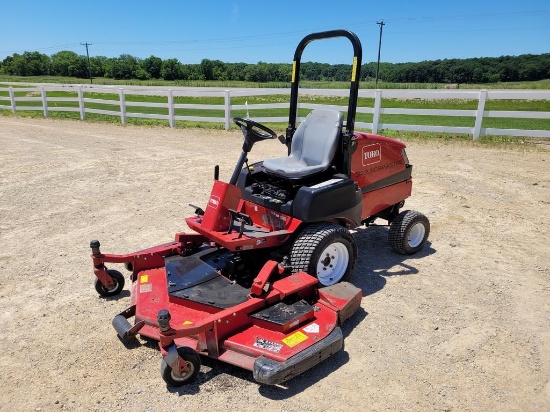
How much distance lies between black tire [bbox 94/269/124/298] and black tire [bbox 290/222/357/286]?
1.61 metres

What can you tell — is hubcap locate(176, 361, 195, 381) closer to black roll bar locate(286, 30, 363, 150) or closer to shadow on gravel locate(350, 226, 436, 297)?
shadow on gravel locate(350, 226, 436, 297)

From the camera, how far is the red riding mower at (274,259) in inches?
114

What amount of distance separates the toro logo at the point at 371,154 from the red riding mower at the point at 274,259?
1cm

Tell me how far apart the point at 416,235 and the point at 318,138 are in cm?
180

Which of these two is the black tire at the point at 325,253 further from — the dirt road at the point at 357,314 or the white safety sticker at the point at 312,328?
the white safety sticker at the point at 312,328

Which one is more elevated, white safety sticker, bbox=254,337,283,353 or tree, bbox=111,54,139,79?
tree, bbox=111,54,139,79

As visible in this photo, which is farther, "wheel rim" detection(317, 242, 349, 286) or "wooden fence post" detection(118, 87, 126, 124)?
"wooden fence post" detection(118, 87, 126, 124)

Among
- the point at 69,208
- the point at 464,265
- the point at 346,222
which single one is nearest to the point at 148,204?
the point at 69,208

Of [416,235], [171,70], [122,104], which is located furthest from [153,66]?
[416,235]

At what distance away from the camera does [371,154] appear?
440cm

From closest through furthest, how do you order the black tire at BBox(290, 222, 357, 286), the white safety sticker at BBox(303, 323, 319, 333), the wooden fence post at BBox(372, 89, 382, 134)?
the white safety sticker at BBox(303, 323, 319, 333)
the black tire at BBox(290, 222, 357, 286)
the wooden fence post at BBox(372, 89, 382, 134)

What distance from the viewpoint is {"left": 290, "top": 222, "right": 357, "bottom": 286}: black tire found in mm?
3609

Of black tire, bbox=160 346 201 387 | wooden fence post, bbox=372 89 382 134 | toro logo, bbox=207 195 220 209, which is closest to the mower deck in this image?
black tire, bbox=160 346 201 387

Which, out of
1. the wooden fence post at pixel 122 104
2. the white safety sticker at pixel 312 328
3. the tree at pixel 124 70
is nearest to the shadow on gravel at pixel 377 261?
the white safety sticker at pixel 312 328
